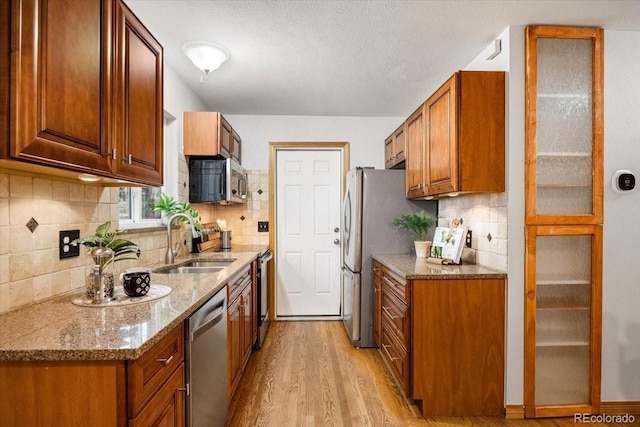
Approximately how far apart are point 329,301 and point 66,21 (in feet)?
12.2

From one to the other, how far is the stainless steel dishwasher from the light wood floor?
400 millimetres

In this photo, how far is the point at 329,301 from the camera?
4336 millimetres

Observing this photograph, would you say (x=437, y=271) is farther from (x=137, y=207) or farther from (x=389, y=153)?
(x=137, y=207)

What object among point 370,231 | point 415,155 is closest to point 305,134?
point 370,231

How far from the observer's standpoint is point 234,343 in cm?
234

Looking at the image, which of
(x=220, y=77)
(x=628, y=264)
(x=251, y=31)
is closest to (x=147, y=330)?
(x=251, y=31)

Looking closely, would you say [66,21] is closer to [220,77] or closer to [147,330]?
[147,330]

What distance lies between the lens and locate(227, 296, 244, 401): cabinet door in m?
2.19

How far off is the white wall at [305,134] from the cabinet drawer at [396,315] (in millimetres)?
1858

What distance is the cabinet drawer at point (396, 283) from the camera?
7.60 ft

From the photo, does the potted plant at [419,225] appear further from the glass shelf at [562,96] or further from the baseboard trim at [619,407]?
the baseboard trim at [619,407]

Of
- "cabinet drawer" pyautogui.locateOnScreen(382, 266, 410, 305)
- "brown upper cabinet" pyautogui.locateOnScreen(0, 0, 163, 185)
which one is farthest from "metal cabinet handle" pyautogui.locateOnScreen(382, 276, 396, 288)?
"brown upper cabinet" pyautogui.locateOnScreen(0, 0, 163, 185)

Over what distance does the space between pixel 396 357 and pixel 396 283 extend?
52 cm

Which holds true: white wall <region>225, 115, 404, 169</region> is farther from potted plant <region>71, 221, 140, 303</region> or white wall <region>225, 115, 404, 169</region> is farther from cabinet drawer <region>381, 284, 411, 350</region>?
potted plant <region>71, 221, 140, 303</region>
